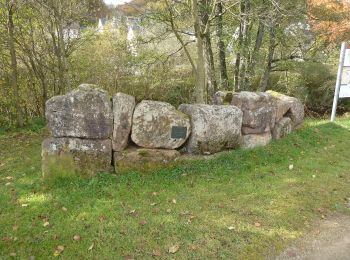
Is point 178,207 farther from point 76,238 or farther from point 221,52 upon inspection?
point 221,52

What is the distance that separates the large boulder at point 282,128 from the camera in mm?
6727

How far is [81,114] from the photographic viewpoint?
484cm

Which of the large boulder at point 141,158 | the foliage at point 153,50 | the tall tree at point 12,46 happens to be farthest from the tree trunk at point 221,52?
the tall tree at point 12,46

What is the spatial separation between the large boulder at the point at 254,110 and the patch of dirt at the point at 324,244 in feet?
7.93

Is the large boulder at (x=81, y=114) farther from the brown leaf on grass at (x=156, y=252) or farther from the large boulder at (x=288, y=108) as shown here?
Result: the large boulder at (x=288, y=108)

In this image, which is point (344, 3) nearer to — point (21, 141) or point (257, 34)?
point (257, 34)

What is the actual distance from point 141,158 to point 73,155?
1.07 m

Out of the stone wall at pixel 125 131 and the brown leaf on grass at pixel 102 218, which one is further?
the stone wall at pixel 125 131

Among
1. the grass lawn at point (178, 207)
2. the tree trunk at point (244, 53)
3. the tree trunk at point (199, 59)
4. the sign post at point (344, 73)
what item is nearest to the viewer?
the grass lawn at point (178, 207)

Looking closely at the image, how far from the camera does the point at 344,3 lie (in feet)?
41.1

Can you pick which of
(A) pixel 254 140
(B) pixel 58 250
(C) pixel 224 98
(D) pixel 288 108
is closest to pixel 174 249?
(B) pixel 58 250

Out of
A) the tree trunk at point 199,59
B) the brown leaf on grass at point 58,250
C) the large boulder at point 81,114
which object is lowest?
the brown leaf on grass at point 58,250

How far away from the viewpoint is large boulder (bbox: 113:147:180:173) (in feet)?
16.7

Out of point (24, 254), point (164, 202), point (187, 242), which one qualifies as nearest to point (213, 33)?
point (164, 202)
